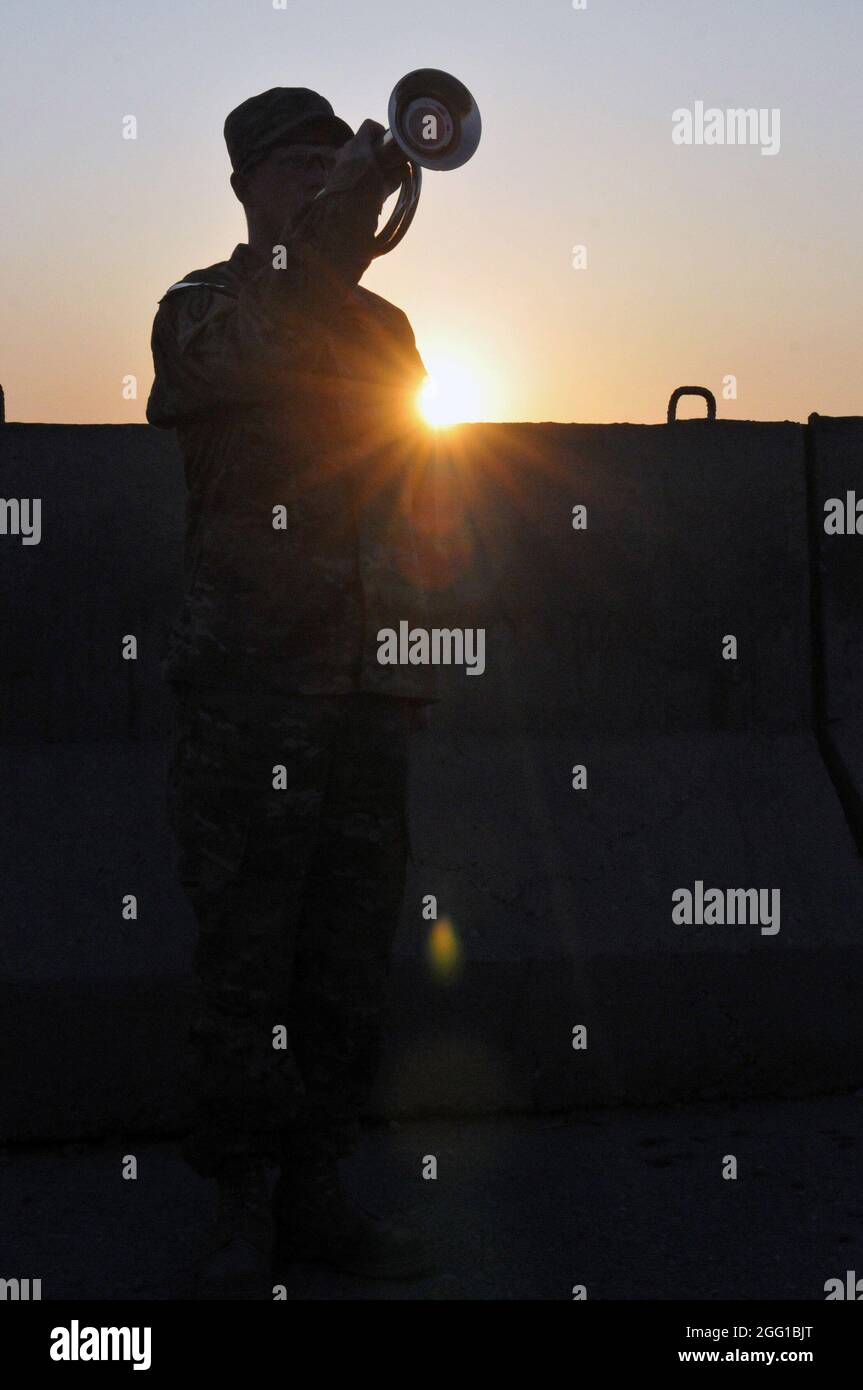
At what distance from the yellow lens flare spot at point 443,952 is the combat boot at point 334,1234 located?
815 millimetres

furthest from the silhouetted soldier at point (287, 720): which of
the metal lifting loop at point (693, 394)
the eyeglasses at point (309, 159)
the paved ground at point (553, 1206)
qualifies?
the metal lifting loop at point (693, 394)

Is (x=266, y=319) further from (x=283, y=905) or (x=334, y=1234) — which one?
(x=334, y=1234)

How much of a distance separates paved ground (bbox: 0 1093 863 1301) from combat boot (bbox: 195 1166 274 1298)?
0.10 meters

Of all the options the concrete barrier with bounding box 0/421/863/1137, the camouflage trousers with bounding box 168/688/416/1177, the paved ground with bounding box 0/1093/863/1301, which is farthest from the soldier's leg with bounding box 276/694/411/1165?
the concrete barrier with bounding box 0/421/863/1137

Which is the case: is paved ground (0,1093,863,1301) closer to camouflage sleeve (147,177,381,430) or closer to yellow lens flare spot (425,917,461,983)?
yellow lens flare spot (425,917,461,983)

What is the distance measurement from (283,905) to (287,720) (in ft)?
1.11

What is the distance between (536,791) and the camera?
159 inches

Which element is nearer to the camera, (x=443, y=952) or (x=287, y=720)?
(x=287, y=720)

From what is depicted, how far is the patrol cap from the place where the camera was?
280 cm

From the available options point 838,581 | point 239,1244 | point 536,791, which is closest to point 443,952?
point 536,791

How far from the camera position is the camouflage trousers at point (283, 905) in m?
2.78

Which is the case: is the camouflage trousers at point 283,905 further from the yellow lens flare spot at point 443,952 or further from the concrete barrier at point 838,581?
the concrete barrier at point 838,581
